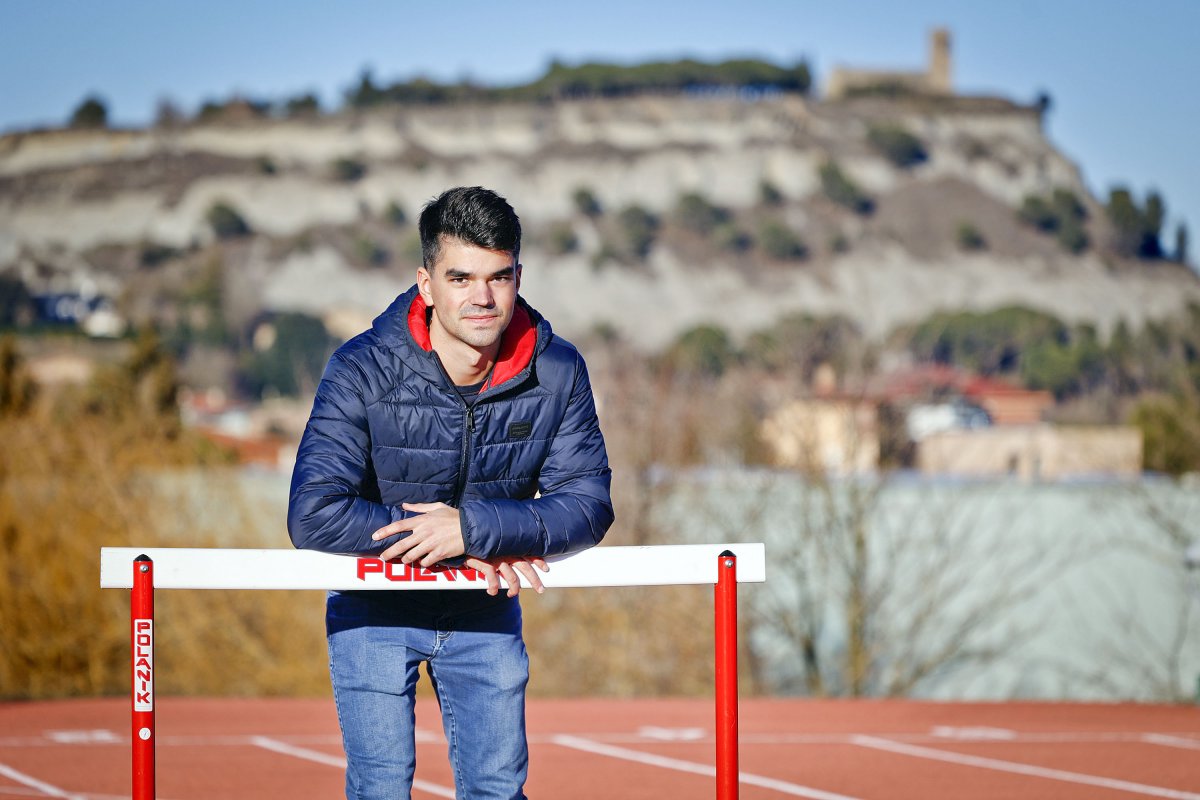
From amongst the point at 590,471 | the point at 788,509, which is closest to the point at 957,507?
the point at 788,509

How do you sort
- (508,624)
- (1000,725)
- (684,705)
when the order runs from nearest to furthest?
(508,624) → (1000,725) → (684,705)

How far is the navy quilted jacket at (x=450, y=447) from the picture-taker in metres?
4.08

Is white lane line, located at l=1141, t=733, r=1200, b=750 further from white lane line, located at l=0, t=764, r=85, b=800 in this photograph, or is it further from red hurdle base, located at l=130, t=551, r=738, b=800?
red hurdle base, located at l=130, t=551, r=738, b=800

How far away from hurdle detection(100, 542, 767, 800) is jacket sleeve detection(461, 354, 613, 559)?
9 cm

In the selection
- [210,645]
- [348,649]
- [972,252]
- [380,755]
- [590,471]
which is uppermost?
[972,252]

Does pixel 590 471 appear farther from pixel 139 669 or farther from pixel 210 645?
pixel 210 645

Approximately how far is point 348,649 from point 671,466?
25.2 meters

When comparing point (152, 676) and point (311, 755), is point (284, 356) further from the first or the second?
point (152, 676)

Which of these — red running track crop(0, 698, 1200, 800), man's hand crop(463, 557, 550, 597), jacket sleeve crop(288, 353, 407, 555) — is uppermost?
jacket sleeve crop(288, 353, 407, 555)

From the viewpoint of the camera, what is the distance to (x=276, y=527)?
2519cm

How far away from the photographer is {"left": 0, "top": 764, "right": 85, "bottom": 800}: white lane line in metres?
8.50

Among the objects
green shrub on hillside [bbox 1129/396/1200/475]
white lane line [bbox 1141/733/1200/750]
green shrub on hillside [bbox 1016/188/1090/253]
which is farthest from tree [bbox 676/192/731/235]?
white lane line [bbox 1141/733/1200/750]

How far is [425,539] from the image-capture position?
13.3 feet

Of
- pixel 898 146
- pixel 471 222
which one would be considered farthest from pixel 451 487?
pixel 898 146
